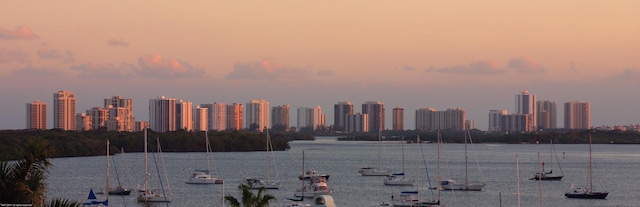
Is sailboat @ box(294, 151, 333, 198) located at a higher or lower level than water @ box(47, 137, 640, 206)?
higher

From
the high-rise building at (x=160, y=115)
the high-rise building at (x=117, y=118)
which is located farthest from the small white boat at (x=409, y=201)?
the high-rise building at (x=160, y=115)

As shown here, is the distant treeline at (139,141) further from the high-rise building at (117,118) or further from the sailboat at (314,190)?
the sailboat at (314,190)

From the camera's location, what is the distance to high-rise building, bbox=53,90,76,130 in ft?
582

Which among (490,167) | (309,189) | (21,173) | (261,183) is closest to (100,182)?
(261,183)

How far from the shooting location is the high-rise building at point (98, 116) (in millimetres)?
177875

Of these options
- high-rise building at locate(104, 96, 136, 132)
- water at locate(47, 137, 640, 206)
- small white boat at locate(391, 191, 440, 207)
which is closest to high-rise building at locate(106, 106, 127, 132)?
high-rise building at locate(104, 96, 136, 132)

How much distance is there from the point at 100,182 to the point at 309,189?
17.4 meters

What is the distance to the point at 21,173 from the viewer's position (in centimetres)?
1244

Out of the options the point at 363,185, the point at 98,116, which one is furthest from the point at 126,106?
the point at 363,185

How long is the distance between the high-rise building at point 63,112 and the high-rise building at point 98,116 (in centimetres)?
328

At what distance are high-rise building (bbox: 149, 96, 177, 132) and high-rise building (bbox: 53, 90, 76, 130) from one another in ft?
44.6

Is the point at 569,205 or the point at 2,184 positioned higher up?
the point at 2,184

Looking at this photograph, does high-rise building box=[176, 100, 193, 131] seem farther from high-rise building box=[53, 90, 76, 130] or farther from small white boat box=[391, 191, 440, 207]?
small white boat box=[391, 191, 440, 207]

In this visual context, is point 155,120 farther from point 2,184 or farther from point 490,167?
point 2,184
